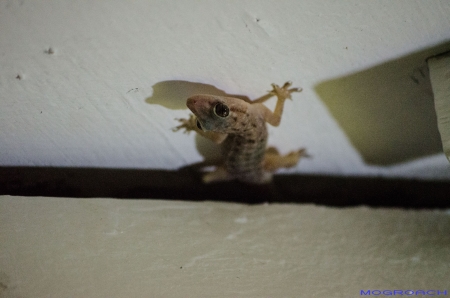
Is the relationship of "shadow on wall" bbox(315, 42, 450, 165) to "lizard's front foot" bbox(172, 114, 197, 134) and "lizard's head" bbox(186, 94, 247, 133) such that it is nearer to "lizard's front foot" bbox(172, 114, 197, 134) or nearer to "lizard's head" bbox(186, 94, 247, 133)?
"lizard's head" bbox(186, 94, 247, 133)

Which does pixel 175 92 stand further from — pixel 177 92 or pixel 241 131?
pixel 241 131

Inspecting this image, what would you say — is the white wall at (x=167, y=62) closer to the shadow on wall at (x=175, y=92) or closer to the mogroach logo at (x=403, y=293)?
the shadow on wall at (x=175, y=92)

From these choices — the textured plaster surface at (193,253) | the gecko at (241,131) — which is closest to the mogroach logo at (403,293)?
the textured plaster surface at (193,253)

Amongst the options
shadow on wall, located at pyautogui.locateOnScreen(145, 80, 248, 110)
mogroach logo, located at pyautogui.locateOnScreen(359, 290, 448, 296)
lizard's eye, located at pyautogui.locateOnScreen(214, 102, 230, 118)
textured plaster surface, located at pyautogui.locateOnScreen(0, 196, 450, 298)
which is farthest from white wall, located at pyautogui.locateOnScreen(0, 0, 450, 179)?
mogroach logo, located at pyautogui.locateOnScreen(359, 290, 448, 296)

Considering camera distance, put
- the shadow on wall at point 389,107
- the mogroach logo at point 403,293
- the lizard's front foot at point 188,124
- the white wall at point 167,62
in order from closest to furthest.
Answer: the white wall at point 167,62
the mogroach logo at point 403,293
the shadow on wall at point 389,107
the lizard's front foot at point 188,124

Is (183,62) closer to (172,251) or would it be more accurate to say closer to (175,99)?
(175,99)
